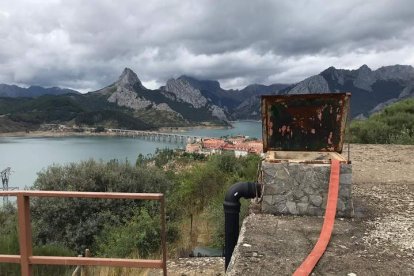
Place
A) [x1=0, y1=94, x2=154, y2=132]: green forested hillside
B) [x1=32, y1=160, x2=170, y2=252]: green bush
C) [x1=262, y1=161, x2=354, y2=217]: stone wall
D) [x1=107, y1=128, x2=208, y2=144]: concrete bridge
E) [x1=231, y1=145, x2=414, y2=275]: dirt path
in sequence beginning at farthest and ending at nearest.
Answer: [x1=0, y1=94, x2=154, y2=132]: green forested hillside
[x1=107, y1=128, x2=208, y2=144]: concrete bridge
[x1=32, y1=160, x2=170, y2=252]: green bush
[x1=262, y1=161, x2=354, y2=217]: stone wall
[x1=231, y1=145, x2=414, y2=275]: dirt path

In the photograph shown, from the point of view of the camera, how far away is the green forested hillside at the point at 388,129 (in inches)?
630

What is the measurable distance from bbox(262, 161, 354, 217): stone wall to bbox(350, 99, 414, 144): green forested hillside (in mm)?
10957

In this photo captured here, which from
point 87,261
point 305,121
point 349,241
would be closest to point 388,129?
point 305,121

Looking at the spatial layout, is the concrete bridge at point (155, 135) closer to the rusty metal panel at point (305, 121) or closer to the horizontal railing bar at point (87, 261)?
the rusty metal panel at point (305, 121)

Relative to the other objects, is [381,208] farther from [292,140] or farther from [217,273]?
[217,273]

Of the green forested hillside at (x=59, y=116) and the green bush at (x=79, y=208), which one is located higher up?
the green forested hillside at (x=59, y=116)

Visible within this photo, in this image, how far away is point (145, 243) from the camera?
8211 mm

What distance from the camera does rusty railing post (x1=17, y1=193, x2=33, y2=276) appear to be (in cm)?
351

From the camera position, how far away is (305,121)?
5.48 meters

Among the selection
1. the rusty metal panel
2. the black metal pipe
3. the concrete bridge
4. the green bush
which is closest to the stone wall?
the black metal pipe

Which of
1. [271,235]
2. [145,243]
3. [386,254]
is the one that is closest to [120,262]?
[271,235]

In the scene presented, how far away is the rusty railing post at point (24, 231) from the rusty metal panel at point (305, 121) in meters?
3.12

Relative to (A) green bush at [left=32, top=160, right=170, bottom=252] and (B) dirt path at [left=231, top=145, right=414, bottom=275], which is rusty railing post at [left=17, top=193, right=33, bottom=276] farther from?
(A) green bush at [left=32, top=160, right=170, bottom=252]

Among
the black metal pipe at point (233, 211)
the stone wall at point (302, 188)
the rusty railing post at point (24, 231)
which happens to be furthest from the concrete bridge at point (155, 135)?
the rusty railing post at point (24, 231)
